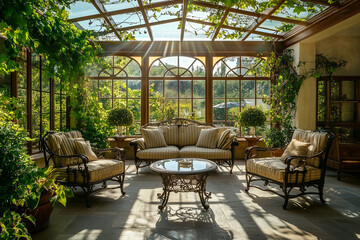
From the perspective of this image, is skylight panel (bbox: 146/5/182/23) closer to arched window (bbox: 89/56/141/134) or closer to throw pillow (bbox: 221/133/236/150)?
arched window (bbox: 89/56/141/134)

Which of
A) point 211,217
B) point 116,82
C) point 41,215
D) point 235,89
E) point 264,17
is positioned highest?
point 264,17

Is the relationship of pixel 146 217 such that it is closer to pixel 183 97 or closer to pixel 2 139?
pixel 2 139

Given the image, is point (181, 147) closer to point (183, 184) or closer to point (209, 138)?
point (209, 138)

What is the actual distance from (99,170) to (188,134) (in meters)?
2.70

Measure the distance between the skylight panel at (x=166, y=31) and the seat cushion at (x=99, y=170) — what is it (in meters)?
3.22

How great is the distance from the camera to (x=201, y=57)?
7.08 metres

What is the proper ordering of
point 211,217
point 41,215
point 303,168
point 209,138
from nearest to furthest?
point 41,215
point 211,217
point 303,168
point 209,138

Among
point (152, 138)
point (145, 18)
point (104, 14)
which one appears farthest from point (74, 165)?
point (145, 18)

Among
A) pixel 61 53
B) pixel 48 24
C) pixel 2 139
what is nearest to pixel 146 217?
pixel 2 139

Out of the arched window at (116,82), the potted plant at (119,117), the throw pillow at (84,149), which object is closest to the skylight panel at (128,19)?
the arched window at (116,82)

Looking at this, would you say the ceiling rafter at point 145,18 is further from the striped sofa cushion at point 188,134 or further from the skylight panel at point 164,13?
the striped sofa cushion at point 188,134

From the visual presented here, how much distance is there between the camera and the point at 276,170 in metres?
3.66

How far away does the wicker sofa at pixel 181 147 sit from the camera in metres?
5.29

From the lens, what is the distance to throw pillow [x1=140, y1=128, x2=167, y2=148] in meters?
5.68
